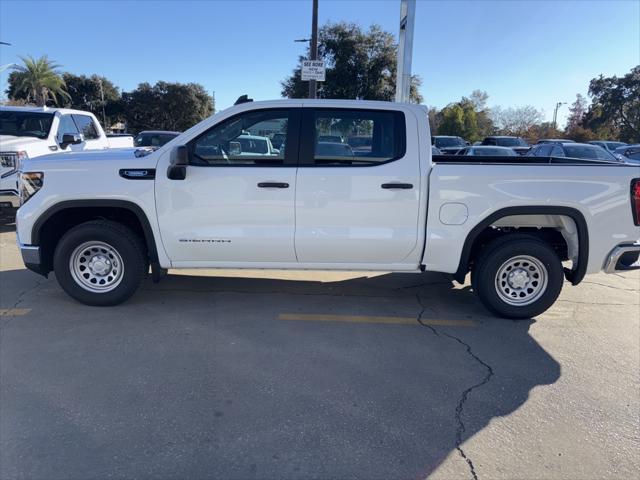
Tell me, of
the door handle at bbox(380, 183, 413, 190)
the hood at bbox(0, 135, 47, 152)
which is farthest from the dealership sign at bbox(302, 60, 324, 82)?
the door handle at bbox(380, 183, 413, 190)

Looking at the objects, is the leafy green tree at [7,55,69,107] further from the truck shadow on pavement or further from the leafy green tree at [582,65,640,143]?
the leafy green tree at [582,65,640,143]

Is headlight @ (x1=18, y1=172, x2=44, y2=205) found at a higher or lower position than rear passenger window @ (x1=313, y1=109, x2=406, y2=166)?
lower

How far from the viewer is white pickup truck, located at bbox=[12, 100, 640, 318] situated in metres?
4.29

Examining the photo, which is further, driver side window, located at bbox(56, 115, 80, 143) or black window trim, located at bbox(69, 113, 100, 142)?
black window trim, located at bbox(69, 113, 100, 142)

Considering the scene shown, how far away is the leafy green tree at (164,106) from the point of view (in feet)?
167

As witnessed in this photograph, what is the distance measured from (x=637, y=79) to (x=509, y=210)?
51.8 m

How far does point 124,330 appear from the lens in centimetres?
422

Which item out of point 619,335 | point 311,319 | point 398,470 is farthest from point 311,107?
point 619,335

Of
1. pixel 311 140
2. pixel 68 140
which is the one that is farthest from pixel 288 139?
pixel 68 140

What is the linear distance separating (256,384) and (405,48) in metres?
7.99

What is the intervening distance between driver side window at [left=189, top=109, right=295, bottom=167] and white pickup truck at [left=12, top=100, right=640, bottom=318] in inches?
0.4

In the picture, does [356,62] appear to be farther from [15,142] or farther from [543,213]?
[543,213]

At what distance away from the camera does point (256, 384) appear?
11.0ft

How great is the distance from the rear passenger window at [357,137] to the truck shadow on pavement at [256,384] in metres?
1.56
